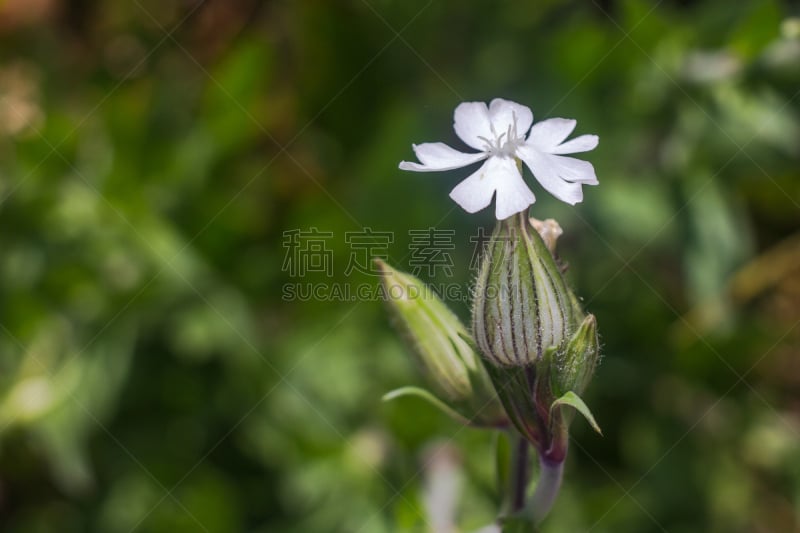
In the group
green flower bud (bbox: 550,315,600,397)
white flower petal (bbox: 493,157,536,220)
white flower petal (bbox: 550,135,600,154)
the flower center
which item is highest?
the flower center

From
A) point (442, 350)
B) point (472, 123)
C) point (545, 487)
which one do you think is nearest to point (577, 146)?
point (472, 123)

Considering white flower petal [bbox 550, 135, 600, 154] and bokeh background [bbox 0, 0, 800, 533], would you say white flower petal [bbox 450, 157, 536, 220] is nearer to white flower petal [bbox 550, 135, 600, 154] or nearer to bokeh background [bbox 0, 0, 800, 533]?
white flower petal [bbox 550, 135, 600, 154]

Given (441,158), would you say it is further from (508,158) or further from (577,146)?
(577,146)

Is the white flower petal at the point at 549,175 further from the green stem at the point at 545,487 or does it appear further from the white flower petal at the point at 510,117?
the green stem at the point at 545,487

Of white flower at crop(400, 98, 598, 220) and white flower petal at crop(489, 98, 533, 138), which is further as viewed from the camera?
white flower petal at crop(489, 98, 533, 138)

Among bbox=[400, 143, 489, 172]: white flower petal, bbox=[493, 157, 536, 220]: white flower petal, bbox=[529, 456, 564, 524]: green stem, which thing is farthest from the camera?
bbox=[529, 456, 564, 524]: green stem

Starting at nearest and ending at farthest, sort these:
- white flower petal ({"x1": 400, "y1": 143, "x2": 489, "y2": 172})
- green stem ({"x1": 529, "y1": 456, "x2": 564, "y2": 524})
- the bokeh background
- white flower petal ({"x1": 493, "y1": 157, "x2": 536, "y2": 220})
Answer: white flower petal ({"x1": 493, "y1": 157, "x2": 536, "y2": 220})
white flower petal ({"x1": 400, "y1": 143, "x2": 489, "y2": 172})
green stem ({"x1": 529, "y1": 456, "x2": 564, "y2": 524})
the bokeh background

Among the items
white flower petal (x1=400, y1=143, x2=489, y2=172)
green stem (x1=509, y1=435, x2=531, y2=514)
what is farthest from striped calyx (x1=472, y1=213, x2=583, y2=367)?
green stem (x1=509, y1=435, x2=531, y2=514)

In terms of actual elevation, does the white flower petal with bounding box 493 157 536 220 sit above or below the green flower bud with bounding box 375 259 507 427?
above

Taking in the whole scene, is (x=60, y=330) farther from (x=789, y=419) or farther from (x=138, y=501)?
(x=789, y=419)
